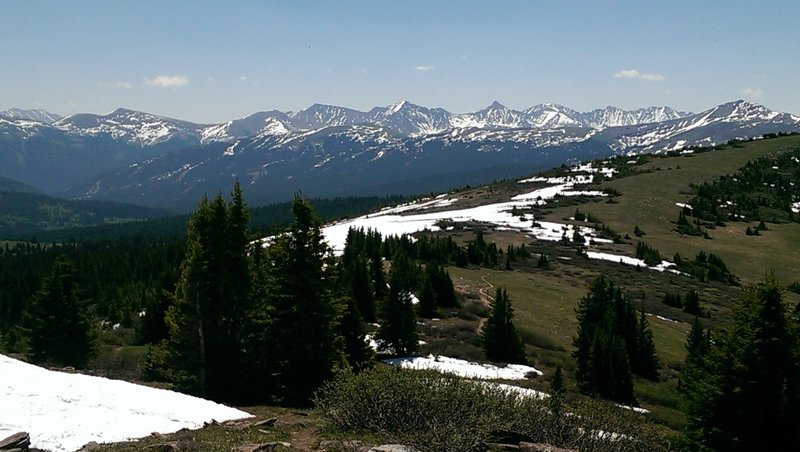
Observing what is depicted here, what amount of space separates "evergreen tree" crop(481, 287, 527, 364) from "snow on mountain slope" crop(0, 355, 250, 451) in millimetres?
18598

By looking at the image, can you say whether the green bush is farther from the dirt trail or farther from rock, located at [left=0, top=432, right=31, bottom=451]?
the dirt trail

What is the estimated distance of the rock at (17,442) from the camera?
12.4 metres

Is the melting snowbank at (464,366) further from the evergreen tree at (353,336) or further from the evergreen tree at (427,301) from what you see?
the evergreen tree at (427,301)

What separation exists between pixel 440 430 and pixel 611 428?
16.4 feet

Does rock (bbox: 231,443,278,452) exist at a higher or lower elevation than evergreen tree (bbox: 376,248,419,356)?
higher

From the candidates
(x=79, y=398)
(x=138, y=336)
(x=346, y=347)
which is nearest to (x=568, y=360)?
(x=346, y=347)

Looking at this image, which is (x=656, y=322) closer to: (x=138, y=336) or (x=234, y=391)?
(x=234, y=391)

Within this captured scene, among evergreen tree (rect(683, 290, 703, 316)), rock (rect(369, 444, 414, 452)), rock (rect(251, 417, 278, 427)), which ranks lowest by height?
evergreen tree (rect(683, 290, 703, 316))

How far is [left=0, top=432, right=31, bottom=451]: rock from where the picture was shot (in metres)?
12.4

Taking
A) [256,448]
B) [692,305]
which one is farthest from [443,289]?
[256,448]

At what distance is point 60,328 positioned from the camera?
3988 centimetres

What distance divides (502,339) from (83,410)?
23.4 m

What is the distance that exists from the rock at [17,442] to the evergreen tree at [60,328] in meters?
29.3

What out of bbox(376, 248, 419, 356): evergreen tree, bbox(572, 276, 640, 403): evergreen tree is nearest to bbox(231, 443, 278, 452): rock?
bbox(572, 276, 640, 403): evergreen tree
